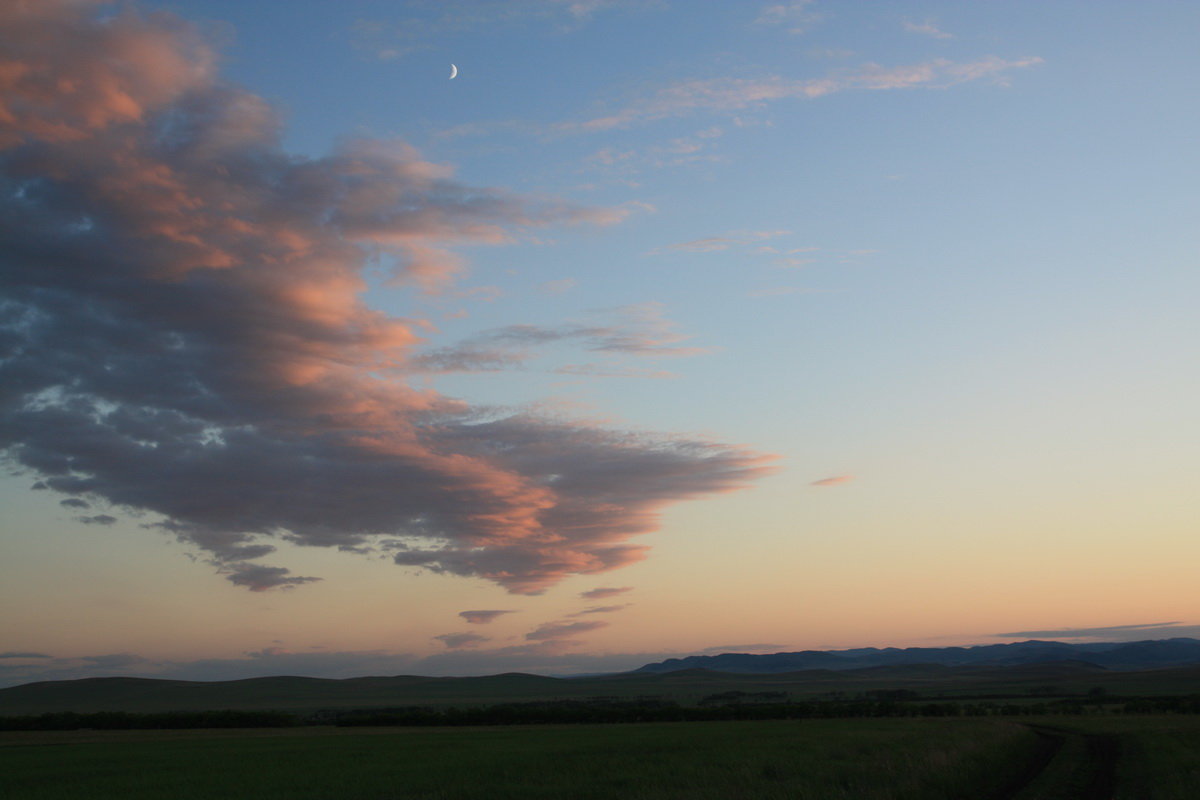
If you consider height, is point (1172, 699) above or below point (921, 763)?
below

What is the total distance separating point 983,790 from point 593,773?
49.7 ft

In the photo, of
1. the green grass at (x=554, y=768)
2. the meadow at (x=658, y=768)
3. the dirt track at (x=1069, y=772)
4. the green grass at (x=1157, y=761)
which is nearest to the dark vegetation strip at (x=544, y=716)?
the meadow at (x=658, y=768)

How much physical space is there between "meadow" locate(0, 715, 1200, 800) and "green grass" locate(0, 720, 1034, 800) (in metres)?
0.10

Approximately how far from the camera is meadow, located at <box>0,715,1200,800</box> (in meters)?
25.9

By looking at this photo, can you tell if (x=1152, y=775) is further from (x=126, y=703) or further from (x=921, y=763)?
(x=126, y=703)

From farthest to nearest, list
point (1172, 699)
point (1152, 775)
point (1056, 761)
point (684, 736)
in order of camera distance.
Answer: point (1172, 699), point (684, 736), point (1056, 761), point (1152, 775)

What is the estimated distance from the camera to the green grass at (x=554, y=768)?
26.9m

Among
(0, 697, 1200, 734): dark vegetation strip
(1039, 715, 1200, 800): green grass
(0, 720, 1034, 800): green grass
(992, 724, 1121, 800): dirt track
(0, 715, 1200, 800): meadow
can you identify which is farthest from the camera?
(0, 697, 1200, 734): dark vegetation strip

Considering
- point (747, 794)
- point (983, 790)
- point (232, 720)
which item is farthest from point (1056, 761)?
point (232, 720)

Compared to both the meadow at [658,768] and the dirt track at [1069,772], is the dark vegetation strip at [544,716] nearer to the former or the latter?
the meadow at [658,768]

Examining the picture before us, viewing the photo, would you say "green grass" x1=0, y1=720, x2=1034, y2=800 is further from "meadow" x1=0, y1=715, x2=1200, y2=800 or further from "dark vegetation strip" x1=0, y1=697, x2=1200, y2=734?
"dark vegetation strip" x1=0, y1=697, x2=1200, y2=734

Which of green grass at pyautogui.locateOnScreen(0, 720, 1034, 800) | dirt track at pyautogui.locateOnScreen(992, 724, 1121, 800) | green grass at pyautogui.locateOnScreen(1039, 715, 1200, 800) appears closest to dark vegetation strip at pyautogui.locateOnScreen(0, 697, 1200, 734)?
green grass at pyautogui.locateOnScreen(0, 720, 1034, 800)

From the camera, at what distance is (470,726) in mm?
88625

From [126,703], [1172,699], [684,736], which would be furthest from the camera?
[126,703]
